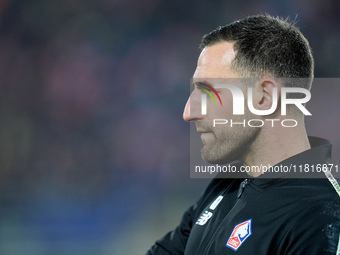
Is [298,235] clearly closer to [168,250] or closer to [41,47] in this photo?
[168,250]

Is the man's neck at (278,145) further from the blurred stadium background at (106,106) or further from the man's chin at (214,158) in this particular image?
the blurred stadium background at (106,106)

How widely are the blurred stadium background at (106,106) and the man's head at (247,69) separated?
3.16 meters

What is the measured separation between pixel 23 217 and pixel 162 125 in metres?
1.68

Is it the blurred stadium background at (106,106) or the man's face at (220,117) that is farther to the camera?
the blurred stadium background at (106,106)

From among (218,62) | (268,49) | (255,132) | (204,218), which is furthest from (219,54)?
(204,218)

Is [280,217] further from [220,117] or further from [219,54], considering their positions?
[219,54]

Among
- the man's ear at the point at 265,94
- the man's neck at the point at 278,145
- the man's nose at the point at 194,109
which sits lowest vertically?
the man's neck at the point at 278,145

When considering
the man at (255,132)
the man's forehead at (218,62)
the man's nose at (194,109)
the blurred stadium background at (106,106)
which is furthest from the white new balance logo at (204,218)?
the blurred stadium background at (106,106)

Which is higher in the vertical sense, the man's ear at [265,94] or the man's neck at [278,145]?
the man's ear at [265,94]

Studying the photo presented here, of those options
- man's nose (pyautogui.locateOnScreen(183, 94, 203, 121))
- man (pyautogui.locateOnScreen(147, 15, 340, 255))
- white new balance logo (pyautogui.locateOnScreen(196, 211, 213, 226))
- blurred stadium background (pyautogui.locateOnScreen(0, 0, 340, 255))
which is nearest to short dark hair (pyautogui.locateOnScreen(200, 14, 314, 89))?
man (pyautogui.locateOnScreen(147, 15, 340, 255))

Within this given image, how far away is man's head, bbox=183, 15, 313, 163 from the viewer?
4.03 feet

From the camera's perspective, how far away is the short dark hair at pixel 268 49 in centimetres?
123

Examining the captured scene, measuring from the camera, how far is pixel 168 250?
1467mm

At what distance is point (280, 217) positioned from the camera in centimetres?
103
